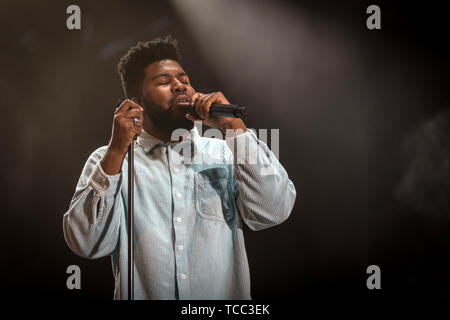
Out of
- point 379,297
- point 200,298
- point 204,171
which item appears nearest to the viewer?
point 200,298

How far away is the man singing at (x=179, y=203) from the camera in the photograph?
1.18 meters

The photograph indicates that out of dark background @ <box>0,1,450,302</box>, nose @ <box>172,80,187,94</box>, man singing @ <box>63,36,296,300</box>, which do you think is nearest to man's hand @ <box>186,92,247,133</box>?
man singing @ <box>63,36,296,300</box>

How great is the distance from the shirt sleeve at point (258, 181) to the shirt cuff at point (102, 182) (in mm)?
340

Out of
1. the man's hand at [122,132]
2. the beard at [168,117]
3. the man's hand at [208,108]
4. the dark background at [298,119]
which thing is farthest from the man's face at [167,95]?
the dark background at [298,119]

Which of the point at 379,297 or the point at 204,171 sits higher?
the point at 204,171

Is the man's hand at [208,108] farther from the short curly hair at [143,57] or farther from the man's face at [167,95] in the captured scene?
the short curly hair at [143,57]

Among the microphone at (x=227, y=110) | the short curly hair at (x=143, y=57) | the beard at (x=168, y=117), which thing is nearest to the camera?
the microphone at (x=227, y=110)

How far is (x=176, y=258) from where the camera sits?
1230mm

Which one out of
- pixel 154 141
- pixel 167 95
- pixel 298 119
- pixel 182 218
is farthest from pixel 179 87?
pixel 298 119

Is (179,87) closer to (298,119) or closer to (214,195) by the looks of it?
(214,195)

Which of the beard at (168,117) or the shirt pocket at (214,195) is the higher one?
the beard at (168,117)
